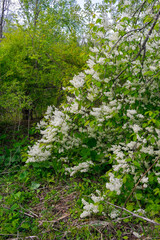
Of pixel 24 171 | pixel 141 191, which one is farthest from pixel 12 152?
A: pixel 141 191

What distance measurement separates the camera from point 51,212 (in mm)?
2188

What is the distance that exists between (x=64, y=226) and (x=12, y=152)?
7.29 ft

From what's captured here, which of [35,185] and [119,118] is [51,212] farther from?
[119,118]

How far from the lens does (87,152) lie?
286 centimetres

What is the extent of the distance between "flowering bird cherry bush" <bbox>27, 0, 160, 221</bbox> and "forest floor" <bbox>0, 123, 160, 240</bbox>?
139 millimetres

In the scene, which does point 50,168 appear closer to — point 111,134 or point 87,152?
point 87,152

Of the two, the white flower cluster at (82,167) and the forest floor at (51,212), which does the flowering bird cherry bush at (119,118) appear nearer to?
the white flower cluster at (82,167)

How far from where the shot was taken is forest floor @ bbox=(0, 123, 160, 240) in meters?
1.78

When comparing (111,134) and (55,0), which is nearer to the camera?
(111,134)

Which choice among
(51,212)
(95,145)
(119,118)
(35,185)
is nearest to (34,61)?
(95,145)

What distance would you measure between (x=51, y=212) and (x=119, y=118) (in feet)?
4.30

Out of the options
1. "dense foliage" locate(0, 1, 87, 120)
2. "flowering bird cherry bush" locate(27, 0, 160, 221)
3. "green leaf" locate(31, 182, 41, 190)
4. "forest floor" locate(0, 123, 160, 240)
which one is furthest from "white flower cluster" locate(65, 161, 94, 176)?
"dense foliage" locate(0, 1, 87, 120)

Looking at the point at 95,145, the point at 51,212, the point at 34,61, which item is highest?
the point at 34,61

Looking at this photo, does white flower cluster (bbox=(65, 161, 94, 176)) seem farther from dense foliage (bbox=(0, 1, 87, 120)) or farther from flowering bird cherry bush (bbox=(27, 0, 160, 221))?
dense foliage (bbox=(0, 1, 87, 120))
